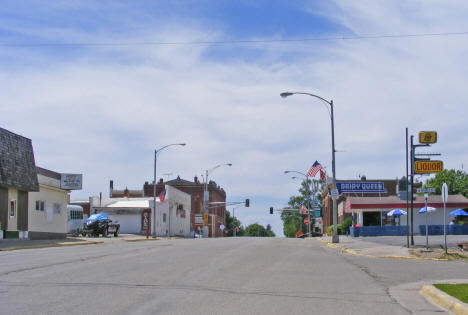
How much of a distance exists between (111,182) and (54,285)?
340ft

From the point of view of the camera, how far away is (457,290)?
1103cm

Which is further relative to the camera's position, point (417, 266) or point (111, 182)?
point (111, 182)

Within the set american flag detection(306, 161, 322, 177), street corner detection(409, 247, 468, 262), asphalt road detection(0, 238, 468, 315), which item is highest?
american flag detection(306, 161, 322, 177)

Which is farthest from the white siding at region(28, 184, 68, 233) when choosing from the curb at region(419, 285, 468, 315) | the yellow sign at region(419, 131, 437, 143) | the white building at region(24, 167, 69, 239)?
the curb at region(419, 285, 468, 315)

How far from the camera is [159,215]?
236 ft

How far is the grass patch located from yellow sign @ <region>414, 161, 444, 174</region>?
13038 millimetres

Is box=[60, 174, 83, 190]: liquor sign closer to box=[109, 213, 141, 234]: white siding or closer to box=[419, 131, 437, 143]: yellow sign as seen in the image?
box=[109, 213, 141, 234]: white siding

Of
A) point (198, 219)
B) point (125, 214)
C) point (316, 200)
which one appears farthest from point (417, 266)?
point (316, 200)

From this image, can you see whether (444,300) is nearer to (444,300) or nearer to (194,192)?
(444,300)

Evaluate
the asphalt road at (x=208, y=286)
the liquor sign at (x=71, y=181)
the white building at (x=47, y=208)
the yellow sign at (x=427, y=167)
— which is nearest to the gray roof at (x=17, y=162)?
the white building at (x=47, y=208)

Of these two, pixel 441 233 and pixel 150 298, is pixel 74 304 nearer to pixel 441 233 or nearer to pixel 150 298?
pixel 150 298

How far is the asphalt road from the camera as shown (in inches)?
365

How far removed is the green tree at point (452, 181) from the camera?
293ft

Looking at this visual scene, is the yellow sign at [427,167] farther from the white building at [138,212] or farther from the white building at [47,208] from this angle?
the white building at [138,212]
